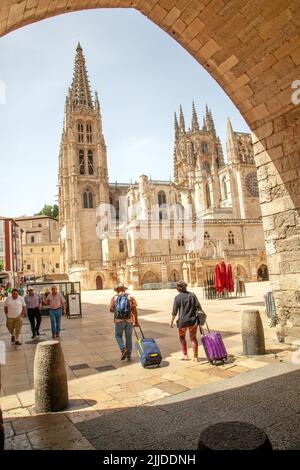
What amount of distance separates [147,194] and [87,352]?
41175 millimetres

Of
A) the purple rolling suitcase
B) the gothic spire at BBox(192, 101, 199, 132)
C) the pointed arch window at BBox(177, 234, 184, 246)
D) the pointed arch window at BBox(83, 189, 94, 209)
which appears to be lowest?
the purple rolling suitcase

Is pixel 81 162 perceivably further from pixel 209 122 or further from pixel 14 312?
pixel 14 312

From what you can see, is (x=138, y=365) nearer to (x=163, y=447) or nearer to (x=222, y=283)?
(x=163, y=447)

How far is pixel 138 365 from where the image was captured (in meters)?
6.13

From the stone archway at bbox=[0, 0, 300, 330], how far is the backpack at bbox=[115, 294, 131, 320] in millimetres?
3246

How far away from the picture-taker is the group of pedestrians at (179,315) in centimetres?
611

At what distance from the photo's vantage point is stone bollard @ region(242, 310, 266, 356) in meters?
6.20

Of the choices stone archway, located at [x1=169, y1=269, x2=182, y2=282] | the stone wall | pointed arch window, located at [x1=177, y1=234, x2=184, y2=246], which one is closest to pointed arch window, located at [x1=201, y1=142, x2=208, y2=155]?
pointed arch window, located at [x1=177, y1=234, x2=184, y2=246]

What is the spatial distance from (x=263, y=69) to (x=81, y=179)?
50434 mm

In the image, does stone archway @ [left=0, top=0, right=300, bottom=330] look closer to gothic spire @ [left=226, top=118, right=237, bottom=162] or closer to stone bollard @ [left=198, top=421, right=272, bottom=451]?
stone bollard @ [left=198, top=421, right=272, bottom=451]

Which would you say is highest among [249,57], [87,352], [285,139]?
[249,57]

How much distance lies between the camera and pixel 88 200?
5394 centimetres

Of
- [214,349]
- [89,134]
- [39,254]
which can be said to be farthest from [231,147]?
[39,254]
